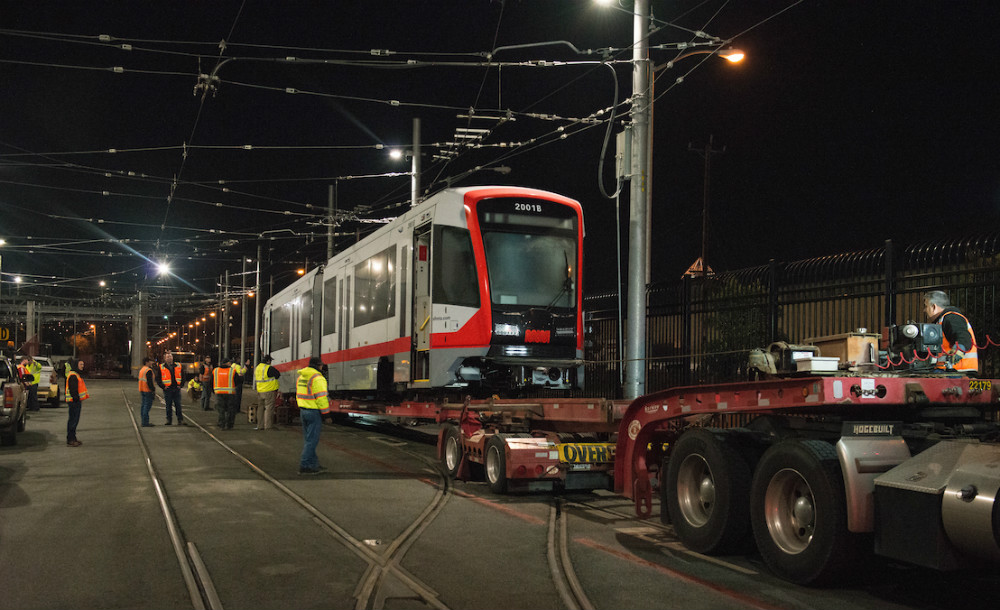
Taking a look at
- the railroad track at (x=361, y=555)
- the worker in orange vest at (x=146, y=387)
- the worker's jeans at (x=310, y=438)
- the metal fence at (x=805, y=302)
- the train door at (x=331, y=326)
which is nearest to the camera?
the railroad track at (x=361, y=555)

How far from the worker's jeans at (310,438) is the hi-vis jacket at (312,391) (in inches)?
4.0

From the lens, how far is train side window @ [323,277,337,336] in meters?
19.8

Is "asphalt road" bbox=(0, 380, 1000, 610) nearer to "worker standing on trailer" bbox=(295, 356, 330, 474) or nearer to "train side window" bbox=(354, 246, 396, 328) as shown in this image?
"worker standing on trailer" bbox=(295, 356, 330, 474)

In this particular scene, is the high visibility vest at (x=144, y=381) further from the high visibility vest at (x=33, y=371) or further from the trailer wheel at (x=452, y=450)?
the trailer wheel at (x=452, y=450)

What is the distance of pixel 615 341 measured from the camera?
16547 millimetres

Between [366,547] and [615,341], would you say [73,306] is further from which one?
[366,547]

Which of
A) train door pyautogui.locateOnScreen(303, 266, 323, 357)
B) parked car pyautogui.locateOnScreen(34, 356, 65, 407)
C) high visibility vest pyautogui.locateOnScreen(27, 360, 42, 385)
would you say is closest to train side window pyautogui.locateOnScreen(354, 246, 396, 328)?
train door pyautogui.locateOnScreen(303, 266, 323, 357)

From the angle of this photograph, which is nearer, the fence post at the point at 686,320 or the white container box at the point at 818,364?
the white container box at the point at 818,364

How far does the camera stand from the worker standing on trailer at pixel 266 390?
20453 mm

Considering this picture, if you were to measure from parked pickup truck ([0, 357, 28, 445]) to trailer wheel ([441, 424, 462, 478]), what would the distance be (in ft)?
28.0

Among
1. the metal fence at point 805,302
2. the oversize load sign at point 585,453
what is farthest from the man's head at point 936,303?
the oversize load sign at point 585,453

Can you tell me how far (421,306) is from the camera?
13.4 meters

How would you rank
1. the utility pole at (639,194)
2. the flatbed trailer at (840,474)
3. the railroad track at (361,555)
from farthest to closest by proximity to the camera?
the utility pole at (639,194) < the railroad track at (361,555) < the flatbed trailer at (840,474)

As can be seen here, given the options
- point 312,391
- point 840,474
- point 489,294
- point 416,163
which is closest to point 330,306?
point 416,163
